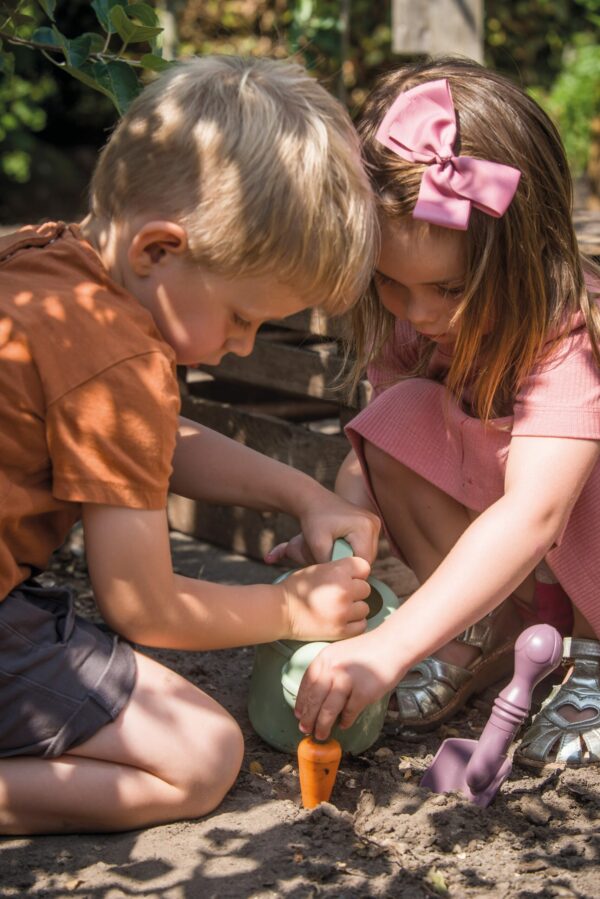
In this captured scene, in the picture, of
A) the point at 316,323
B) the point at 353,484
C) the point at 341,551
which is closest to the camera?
the point at 341,551

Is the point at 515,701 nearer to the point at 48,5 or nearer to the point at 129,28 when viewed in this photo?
the point at 129,28

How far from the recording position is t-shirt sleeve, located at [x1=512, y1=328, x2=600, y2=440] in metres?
2.02

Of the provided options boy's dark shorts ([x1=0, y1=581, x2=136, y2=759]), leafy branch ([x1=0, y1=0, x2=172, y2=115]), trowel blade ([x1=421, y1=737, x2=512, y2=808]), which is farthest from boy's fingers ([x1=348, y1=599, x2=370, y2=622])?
leafy branch ([x1=0, y1=0, x2=172, y2=115])

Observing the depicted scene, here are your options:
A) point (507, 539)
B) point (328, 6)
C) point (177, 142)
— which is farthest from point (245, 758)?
point (328, 6)

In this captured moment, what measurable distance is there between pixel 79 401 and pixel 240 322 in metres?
0.30

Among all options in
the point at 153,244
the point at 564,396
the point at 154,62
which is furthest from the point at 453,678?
the point at 154,62

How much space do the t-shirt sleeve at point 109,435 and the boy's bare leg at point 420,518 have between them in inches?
31.9

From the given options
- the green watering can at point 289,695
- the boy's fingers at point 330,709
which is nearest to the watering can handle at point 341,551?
the green watering can at point 289,695

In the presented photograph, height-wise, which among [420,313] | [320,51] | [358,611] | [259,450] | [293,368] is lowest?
[259,450]

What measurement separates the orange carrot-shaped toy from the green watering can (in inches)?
4.4

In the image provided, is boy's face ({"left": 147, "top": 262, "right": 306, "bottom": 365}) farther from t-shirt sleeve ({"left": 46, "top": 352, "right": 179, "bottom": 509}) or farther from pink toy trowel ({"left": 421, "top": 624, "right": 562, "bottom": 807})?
pink toy trowel ({"left": 421, "top": 624, "right": 562, "bottom": 807})

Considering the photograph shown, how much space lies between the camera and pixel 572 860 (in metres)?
1.74

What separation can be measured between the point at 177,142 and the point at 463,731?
1.24m

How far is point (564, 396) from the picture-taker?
Result: 2047mm
